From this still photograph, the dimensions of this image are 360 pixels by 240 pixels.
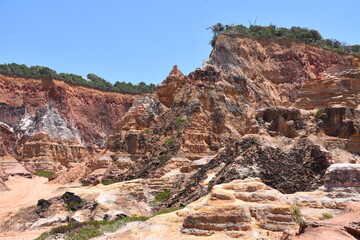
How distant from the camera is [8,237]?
21.4 metres

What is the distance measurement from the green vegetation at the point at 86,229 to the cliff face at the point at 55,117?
3390cm

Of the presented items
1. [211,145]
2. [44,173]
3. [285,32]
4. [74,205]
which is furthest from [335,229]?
[285,32]

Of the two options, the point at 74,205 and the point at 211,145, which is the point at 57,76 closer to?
the point at 211,145

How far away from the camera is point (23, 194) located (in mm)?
35875

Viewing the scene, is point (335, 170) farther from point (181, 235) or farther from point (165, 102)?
point (165, 102)

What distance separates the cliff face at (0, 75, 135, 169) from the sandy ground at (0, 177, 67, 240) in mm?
8854

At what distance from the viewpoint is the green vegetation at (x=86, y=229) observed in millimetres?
18941

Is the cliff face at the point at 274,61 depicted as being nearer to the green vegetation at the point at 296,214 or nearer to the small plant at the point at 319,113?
the small plant at the point at 319,113

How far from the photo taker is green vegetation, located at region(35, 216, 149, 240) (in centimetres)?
1894

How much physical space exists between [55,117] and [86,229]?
140 ft

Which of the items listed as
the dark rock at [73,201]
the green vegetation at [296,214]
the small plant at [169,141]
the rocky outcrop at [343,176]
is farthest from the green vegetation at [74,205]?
the rocky outcrop at [343,176]

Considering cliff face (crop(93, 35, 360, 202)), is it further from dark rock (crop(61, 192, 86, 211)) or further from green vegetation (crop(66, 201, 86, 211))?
dark rock (crop(61, 192, 86, 211))

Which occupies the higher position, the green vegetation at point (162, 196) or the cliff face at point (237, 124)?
the cliff face at point (237, 124)

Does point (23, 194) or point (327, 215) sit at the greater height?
point (327, 215)
